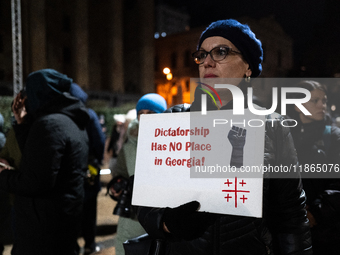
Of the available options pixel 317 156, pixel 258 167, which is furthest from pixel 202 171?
pixel 317 156

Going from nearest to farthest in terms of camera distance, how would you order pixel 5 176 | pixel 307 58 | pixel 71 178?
pixel 5 176 < pixel 71 178 < pixel 307 58

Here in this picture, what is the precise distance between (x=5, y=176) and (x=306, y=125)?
241cm

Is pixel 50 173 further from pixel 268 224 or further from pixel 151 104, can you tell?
pixel 268 224

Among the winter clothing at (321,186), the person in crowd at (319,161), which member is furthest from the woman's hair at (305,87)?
the winter clothing at (321,186)

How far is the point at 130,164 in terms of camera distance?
8.36 feet

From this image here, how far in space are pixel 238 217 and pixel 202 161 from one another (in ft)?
0.97

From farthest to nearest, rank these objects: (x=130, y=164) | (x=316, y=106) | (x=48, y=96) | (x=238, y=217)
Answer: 1. (x=130, y=164)
2. (x=316, y=106)
3. (x=48, y=96)
4. (x=238, y=217)

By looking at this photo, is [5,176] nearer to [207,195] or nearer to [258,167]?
[207,195]

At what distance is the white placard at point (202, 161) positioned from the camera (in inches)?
45.4

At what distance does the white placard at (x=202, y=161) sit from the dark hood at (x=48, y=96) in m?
1.08

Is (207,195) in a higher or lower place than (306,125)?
lower

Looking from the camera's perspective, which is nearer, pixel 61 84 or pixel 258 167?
pixel 258 167

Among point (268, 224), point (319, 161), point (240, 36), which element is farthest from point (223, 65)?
point (319, 161)

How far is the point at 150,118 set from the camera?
54.6 inches
